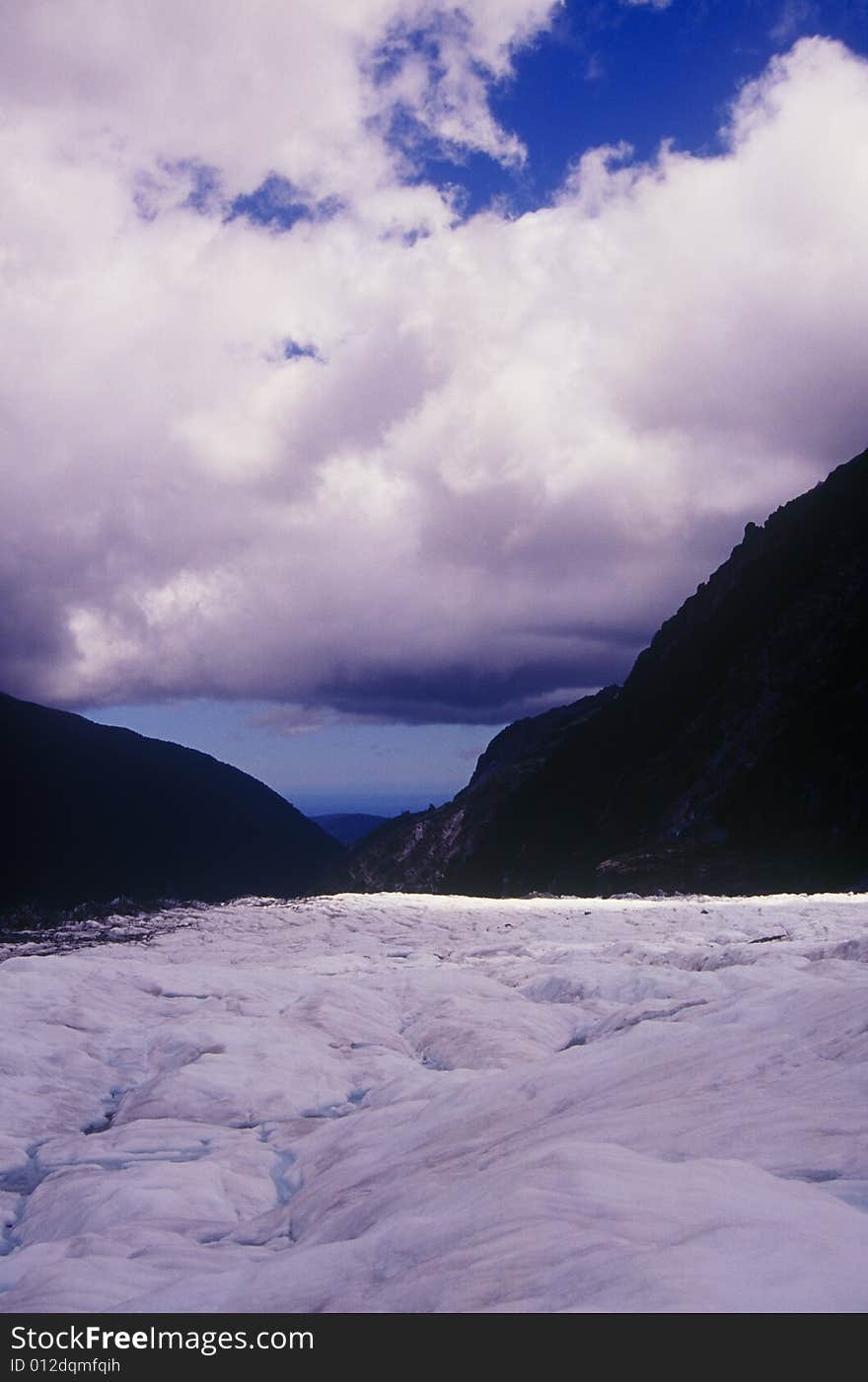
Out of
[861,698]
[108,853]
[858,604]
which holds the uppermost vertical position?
[858,604]

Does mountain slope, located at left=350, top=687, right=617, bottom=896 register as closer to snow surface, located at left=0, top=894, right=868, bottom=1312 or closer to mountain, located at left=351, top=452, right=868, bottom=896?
mountain, located at left=351, top=452, right=868, bottom=896

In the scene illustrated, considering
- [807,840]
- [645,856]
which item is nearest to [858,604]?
[807,840]

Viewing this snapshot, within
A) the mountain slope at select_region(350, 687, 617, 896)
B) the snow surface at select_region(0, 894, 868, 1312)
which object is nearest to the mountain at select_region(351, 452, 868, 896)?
the mountain slope at select_region(350, 687, 617, 896)

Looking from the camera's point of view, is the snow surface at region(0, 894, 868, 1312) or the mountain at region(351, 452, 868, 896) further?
the mountain at region(351, 452, 868, 896)

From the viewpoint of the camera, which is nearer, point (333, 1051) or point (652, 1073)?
point (652, 1073)

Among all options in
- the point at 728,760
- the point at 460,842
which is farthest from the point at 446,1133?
the point at 460,842
